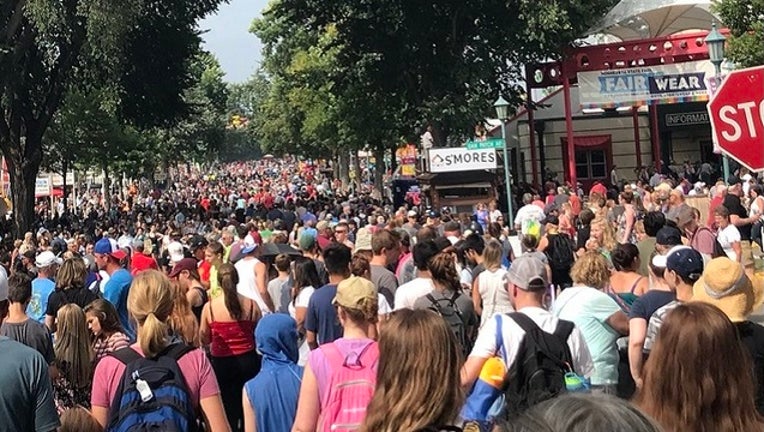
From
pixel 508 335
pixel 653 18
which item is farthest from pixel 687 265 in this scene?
pixel 653 18

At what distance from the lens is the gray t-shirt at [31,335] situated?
606cm

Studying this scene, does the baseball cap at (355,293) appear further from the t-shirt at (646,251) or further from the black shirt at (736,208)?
the black shirt at (736,208)

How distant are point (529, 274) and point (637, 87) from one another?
28.1 m

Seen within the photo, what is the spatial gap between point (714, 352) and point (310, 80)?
36.1m

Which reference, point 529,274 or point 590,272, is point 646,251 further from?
point 529,274

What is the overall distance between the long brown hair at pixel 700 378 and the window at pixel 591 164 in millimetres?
39450

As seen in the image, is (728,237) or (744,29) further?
(744,29)

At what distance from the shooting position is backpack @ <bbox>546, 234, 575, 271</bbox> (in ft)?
37.3

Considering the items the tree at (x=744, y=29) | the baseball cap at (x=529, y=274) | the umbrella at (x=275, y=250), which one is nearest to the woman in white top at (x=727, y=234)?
the umbrella at (x=275, y=250)

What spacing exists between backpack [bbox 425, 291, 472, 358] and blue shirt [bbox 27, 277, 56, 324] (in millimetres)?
3713

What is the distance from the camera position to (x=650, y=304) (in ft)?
19.2

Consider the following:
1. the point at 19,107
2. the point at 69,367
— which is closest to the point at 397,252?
the point at 69,367

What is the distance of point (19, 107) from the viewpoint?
3416cm

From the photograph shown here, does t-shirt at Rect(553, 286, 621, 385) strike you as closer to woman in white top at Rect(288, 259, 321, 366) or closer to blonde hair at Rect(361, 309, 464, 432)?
woman in white top at Rect(288, 259, 321, 366)
